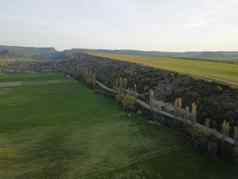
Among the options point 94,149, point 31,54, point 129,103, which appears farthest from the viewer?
point 31,54

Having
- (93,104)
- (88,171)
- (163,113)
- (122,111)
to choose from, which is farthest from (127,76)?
(88,171)

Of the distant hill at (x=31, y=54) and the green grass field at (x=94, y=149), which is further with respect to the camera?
the distant hill at (x=31, y=54)

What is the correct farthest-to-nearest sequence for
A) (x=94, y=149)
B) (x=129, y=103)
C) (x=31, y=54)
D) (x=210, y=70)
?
(x=31, y=54) → (x=210, y=70) → (x=129, y=103) → (x=94, y=149)

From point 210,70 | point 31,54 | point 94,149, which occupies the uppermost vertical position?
point 31,54

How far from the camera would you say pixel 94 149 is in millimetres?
9016

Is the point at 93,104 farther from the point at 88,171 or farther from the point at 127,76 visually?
the point at 88,171

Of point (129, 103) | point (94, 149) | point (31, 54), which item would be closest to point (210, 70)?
point (129, 103)

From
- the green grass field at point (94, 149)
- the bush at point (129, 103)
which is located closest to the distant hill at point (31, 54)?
the bush at point (129, 103)

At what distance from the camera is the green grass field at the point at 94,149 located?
7328mm

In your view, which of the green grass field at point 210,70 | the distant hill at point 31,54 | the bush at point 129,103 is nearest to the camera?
the green grass field at point 210,70

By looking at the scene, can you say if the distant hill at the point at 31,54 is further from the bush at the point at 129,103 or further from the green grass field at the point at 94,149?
the green grass field at the point at 94,149

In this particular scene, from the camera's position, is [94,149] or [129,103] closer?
[94,149]

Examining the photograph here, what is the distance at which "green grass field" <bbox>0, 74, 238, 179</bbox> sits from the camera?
7.33 m

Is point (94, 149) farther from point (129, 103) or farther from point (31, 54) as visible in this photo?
point (31, 54)
